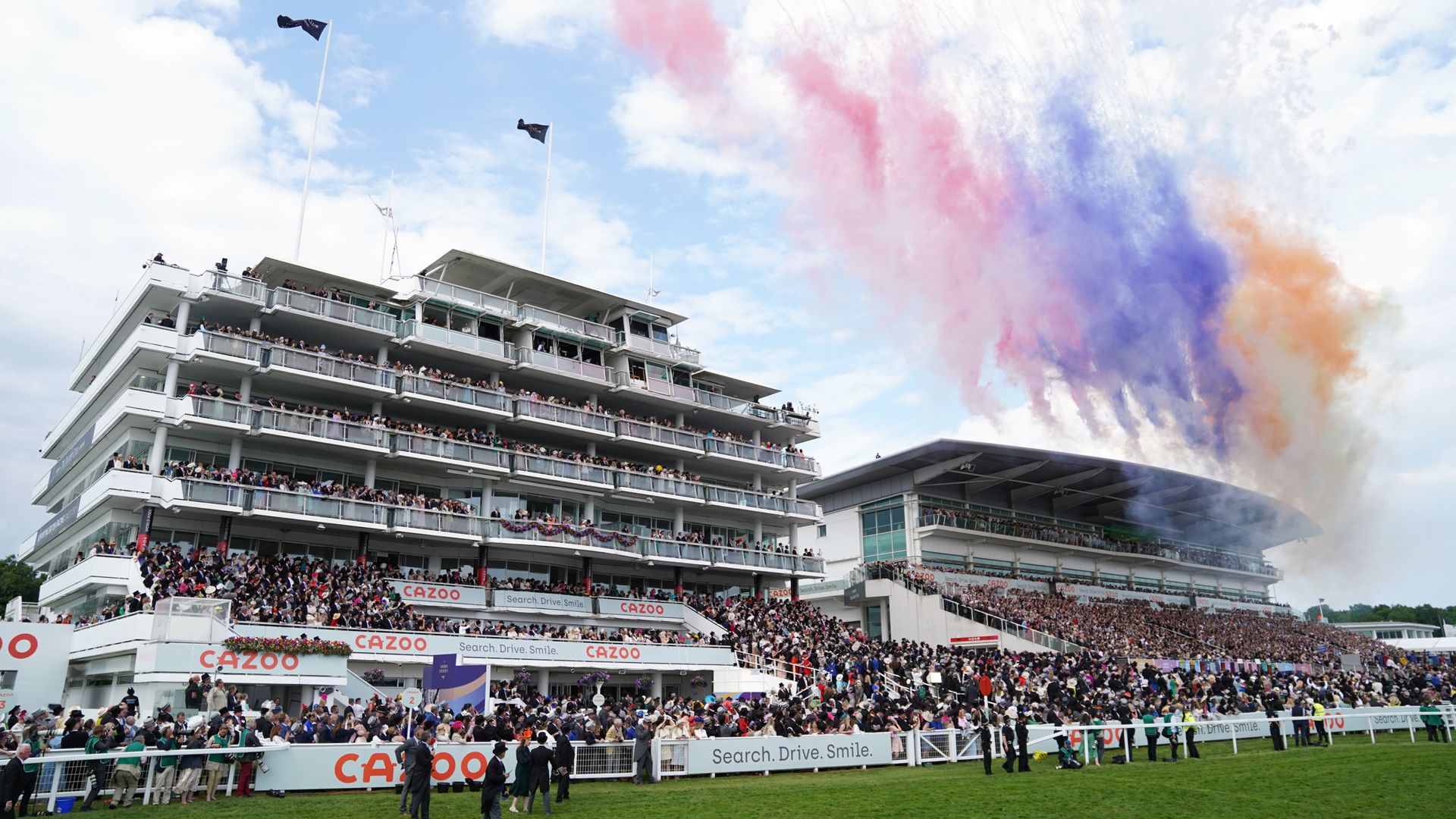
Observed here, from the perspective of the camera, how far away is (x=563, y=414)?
48.0 meters

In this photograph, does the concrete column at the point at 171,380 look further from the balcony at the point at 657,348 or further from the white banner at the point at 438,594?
the balcony at the point at 657,348

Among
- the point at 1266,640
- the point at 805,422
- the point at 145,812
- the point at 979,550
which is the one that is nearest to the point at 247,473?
the point at 145,812

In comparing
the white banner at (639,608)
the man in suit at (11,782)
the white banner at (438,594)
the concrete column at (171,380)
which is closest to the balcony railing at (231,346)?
the concrete column at (171,380)

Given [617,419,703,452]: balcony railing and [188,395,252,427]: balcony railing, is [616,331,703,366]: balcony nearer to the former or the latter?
[617,419,703,452]: balcony railing

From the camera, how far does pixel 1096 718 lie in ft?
98.4

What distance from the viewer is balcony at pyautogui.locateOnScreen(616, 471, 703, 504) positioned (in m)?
49.3

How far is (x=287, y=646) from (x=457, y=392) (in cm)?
1616

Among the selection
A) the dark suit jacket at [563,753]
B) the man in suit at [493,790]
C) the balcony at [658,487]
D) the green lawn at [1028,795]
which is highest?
the balcony at [658,487]

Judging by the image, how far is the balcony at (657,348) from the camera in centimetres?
5250

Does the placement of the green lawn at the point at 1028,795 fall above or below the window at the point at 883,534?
below

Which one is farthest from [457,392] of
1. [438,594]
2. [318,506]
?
[438,594]

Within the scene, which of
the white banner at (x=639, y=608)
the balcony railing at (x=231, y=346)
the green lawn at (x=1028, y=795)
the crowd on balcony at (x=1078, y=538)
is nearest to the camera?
the green lawn at (x=1028, y=795)

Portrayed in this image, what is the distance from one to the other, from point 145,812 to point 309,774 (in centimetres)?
380

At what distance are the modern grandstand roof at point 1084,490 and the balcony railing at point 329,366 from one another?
107 ft
